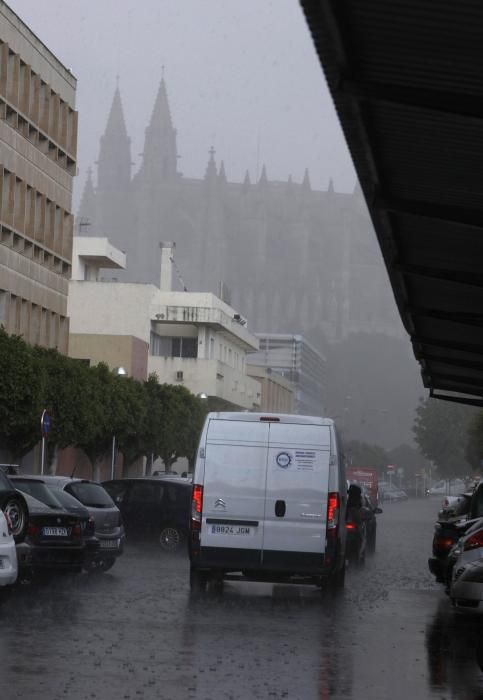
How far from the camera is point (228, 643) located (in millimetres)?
14031

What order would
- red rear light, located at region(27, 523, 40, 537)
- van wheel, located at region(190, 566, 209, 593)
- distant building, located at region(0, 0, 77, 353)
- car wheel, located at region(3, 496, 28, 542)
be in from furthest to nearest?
distant building, located at region(0, 0, 77, 353) → red rear light, located at region(27, 523, 40, 537) → van wheel, located at region(190, 566, 209, 593) → car wheel, located at region(3, 496, 28, 542)

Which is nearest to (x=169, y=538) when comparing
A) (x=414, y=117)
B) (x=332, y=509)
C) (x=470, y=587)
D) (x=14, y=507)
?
(x=332, y=509)

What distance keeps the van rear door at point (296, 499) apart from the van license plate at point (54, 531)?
9.49 feet

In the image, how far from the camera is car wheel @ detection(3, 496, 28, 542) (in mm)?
18594

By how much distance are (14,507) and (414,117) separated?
27.9 feet

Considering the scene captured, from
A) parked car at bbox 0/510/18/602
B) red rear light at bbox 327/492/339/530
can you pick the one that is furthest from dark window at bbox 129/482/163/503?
parked car at bbox 0/510/18/602

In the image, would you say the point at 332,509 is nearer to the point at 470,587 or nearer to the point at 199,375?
the point at 470,587

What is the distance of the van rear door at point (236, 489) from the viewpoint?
18906 mm

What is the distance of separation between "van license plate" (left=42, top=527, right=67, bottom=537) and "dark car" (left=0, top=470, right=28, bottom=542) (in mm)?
→ 1031

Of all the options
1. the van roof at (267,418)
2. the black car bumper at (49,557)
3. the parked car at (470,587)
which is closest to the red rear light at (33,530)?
the black car bumper at (49,557)

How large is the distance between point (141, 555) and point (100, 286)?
63828 millimetres

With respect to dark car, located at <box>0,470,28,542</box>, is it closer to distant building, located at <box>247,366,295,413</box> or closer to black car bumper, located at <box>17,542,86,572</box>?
black car bumper, located at <box>17,542,86,572</box>

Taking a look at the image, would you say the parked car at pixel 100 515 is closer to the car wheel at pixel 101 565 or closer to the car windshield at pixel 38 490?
the car wheel at pixel 101 565

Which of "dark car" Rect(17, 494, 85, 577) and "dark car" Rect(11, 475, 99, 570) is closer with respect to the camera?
"dark car" Rect(17, 494, 85, 577)
